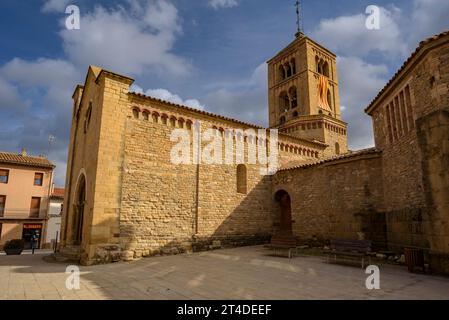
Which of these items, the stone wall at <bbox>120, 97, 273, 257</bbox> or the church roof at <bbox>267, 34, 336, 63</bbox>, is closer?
the stone wall at <bbox>120, 97, 273, 257</bbox>

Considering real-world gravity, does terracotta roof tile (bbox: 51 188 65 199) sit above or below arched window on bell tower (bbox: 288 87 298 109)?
below

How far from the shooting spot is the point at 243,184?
51.7 feet

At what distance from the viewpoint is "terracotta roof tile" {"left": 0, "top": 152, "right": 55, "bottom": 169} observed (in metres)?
27.1

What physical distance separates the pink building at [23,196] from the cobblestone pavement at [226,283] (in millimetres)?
22420

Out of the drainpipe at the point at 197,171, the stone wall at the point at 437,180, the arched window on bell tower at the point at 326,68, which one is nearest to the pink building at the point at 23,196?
the drainpipe at the point at 197,171

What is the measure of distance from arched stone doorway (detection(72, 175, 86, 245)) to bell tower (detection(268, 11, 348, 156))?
16941 millimetres

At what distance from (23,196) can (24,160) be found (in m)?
3.59

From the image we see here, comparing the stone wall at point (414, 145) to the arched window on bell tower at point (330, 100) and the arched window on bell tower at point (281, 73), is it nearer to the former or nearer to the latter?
the arched window on bell tower at point (330, 100)

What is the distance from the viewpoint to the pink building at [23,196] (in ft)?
87.7

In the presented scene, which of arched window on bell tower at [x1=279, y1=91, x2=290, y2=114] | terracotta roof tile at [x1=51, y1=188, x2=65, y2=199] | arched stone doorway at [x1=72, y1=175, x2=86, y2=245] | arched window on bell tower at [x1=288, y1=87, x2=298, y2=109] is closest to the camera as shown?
arched stone doorway at [x1=72, y1=175, x2=86, y2=245]

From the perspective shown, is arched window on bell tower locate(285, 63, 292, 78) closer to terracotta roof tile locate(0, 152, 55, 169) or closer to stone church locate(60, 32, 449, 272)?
stone church locate(60, 32, 449, 272)

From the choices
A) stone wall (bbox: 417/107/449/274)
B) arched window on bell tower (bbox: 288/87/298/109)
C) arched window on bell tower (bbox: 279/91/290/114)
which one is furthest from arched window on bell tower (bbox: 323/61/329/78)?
stone wall (bbox: 417/107/449/274)

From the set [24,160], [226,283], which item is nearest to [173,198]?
[226,283]

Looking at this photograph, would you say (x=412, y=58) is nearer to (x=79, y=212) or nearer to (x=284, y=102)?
(x=79, y=212)
